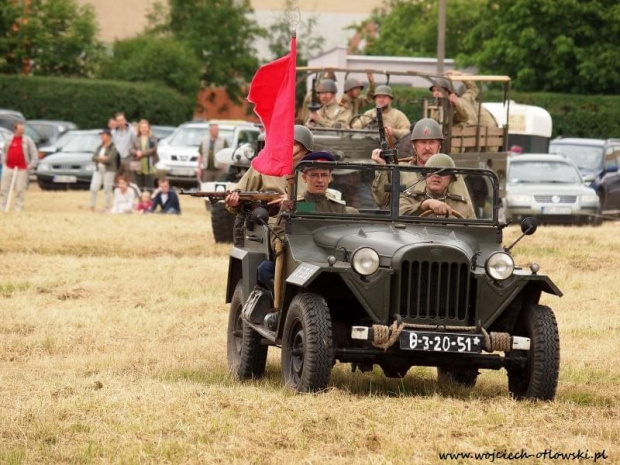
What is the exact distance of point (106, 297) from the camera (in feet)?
54.1

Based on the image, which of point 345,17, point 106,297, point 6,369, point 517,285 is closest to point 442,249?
point 517,285

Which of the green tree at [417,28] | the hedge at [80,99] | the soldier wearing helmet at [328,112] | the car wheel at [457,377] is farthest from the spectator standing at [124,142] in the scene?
the green tree at [417,28]

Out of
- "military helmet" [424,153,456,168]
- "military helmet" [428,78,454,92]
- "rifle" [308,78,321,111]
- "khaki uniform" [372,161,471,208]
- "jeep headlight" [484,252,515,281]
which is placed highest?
"military helmet" [428,78,454,92]

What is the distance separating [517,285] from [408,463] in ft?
7.68

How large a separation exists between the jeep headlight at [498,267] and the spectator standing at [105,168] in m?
19.6

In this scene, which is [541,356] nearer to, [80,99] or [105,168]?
[105,168]

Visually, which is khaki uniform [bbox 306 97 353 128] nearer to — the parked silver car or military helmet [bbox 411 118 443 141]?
the parked silver car

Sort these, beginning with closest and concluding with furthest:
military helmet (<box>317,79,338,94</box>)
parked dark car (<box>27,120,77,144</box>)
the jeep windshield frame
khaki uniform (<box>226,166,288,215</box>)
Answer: the jeep windshield frame
khaki uniform (<box>226,166,288,215</box>)
military helmet (<box>317,79,338,94</box>)
parked dark car (<box>27,120,77,144</box>)

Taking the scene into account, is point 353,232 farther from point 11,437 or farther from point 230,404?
point 11,437

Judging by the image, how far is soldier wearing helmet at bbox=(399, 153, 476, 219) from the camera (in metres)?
10.9

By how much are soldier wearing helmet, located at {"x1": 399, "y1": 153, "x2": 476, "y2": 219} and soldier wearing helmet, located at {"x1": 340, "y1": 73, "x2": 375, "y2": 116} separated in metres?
8.58

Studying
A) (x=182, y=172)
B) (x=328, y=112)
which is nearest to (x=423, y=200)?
(x=328, y=112)

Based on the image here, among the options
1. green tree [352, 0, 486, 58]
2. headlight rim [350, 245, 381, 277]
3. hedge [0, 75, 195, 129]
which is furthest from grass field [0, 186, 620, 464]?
green tree [352, 0, 486, 58]

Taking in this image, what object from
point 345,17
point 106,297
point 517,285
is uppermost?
point 345,17
